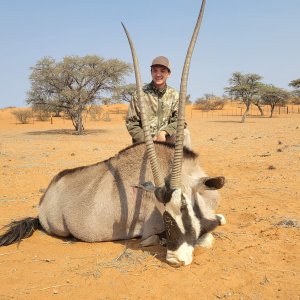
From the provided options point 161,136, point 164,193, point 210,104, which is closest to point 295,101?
point 210,104

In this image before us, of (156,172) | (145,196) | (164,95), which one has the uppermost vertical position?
(164,95)

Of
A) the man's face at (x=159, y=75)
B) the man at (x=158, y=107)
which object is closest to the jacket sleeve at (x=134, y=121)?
the man at (x=158, y=107)

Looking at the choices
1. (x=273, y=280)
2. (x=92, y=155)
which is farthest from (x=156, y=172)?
(x=92, y=155)

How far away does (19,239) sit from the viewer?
17.0 ft

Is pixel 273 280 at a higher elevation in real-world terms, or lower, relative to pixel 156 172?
lower

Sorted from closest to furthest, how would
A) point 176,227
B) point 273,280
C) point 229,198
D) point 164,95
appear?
point 273,280
point 176,227
point 164,95
point 229,198

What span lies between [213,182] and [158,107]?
229 centimetres

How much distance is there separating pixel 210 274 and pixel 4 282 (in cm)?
217

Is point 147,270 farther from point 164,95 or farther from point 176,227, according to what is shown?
point 164,95

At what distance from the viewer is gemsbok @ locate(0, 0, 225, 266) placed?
3.88 metres

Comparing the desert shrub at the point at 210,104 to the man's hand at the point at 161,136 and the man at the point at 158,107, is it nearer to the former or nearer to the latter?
the man at the point at 158,107

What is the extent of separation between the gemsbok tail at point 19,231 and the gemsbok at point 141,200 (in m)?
0.01

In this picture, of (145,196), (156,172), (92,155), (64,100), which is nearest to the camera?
(156,172)

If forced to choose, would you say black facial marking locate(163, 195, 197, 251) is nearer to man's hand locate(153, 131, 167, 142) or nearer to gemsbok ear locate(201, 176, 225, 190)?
gemsbok ear locate(201, 176, 225, 190)
